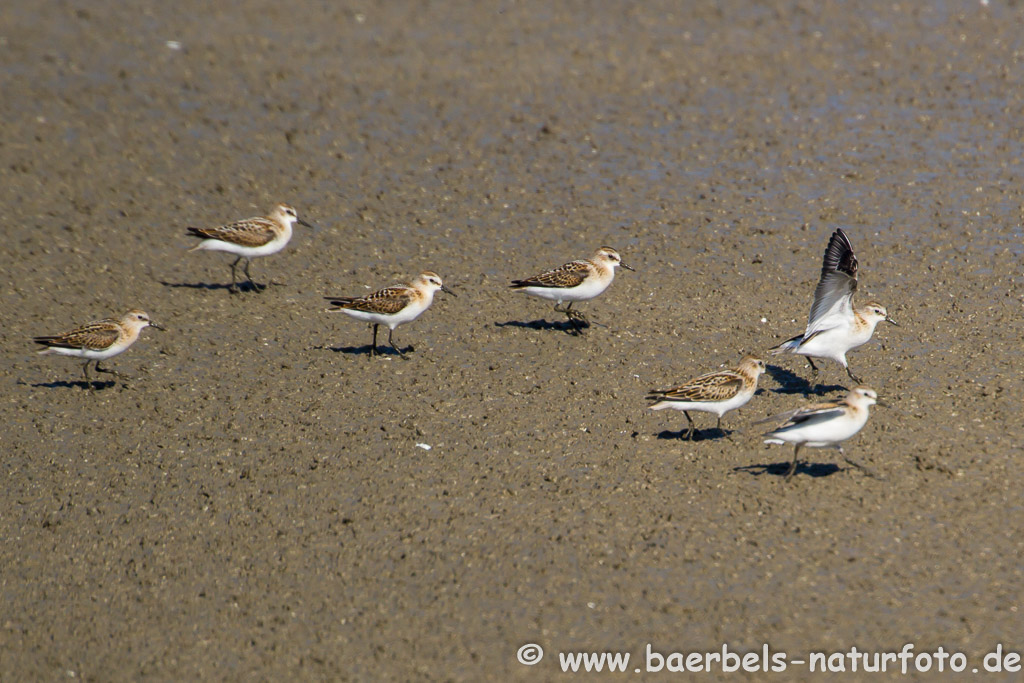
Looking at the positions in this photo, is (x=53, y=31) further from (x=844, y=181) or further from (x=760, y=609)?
(x=760, y=609)

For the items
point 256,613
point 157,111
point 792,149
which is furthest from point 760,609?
point 157,111

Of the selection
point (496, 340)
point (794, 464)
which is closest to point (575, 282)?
point (496, 340)

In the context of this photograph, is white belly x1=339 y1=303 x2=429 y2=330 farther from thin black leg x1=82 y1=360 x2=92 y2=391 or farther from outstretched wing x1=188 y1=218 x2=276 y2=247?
thin black leg x1=82 y1=360 x2=92 y2=391

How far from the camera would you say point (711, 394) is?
37.1 feet

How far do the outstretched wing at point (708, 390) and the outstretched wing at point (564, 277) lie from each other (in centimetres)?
296

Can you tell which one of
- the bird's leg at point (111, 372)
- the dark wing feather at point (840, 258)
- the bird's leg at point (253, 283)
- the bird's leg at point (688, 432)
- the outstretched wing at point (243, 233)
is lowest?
the bird's leg at point (111, 372)

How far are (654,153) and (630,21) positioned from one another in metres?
7.15

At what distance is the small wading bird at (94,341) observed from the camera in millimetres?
12812

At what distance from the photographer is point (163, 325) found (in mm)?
14602

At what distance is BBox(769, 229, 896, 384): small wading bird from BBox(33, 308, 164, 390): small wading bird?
7.04 m

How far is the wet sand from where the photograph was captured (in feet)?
30.5

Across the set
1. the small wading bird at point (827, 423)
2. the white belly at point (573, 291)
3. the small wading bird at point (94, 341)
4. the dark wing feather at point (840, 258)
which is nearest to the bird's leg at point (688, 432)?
the small wading bird at point (827, 423)

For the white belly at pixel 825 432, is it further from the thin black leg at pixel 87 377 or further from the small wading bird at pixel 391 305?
the thin black leg at pixel 87 377

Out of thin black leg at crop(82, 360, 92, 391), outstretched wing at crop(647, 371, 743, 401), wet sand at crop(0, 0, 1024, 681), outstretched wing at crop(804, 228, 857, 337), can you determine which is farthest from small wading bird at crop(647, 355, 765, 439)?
thin black leg at crop(82, 360, 92, 391)
